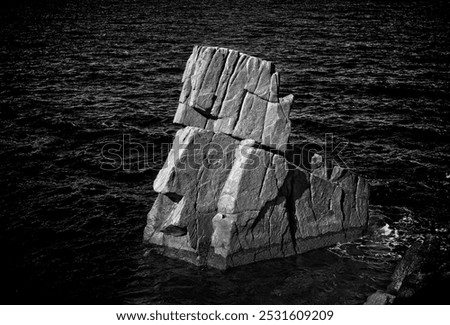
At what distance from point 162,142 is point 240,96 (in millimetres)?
12772

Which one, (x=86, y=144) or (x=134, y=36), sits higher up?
(x=134, y=36)

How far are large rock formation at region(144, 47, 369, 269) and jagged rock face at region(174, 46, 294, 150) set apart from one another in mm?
42

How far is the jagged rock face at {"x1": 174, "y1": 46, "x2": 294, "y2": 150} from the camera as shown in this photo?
62.9ft

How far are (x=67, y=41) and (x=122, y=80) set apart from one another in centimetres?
2220

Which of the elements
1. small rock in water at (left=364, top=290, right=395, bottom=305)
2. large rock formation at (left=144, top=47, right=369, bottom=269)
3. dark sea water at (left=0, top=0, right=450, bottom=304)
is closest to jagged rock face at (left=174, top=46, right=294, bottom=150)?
large rock formation at (left=144, top=47, right=369, bottom=269)

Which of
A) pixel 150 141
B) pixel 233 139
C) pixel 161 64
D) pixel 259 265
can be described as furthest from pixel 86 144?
pixel 161 64

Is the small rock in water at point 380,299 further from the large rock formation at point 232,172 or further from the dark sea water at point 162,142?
the large rock formation at point 232,172

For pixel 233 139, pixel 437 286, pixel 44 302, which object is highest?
pixel 233 139

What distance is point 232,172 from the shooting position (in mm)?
19438

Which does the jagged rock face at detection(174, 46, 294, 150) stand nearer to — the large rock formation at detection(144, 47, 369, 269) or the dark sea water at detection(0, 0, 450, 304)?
the large rock formation at detection(144, 47, 369, 269)

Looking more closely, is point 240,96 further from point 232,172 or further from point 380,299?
point 380,299

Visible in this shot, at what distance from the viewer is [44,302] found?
17.2 metres
